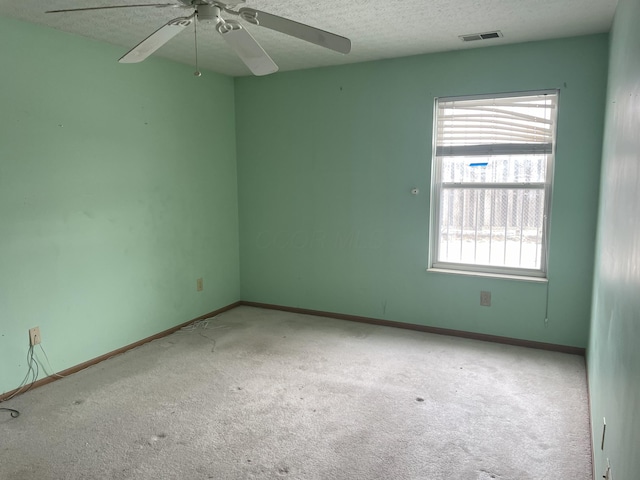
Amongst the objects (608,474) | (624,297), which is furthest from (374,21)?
(608,474)

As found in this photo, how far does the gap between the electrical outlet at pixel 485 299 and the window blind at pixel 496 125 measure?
3.67 feet

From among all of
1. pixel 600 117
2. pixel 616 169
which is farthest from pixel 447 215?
pixel 616 169

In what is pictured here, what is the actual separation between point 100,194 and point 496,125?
304 cm

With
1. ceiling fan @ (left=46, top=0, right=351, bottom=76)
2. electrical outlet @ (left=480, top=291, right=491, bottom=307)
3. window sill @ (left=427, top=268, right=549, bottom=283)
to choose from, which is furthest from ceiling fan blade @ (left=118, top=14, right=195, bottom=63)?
electrical outlet @ (left=480, top=291, right=491, bottom=307)

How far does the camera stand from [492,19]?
2816 mm

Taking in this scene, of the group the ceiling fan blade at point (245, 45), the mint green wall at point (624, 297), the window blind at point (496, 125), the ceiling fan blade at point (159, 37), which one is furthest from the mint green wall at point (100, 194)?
the mint green wall at point (624, 297)

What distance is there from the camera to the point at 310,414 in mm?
2553

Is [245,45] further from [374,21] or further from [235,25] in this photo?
[374,21]

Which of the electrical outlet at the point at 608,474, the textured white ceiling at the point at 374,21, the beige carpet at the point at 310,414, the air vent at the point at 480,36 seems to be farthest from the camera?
the air vent at the point at 480,36

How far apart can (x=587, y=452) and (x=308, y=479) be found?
53.4 inches

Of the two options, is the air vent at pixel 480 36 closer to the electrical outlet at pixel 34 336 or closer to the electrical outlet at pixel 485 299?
the electrical outlet at pixel 485 299

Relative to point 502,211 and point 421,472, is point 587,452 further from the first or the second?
point 502,211

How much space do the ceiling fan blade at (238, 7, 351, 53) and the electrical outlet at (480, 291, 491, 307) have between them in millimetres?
2469

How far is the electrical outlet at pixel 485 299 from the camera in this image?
362cm
